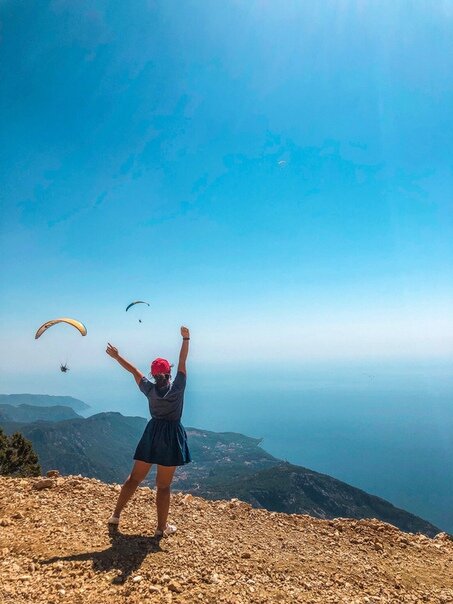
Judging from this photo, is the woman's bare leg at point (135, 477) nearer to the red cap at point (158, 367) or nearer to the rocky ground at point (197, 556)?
the rocky ground at point (197, 556)

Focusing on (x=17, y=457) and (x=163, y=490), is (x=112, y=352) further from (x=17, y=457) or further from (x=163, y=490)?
(x=17, y=457)

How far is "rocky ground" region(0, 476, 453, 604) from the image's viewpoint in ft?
16.1

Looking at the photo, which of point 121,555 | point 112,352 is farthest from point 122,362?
point 121,555

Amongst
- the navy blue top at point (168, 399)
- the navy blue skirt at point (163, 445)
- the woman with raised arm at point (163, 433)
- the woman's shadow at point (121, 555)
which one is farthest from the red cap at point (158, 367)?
the woman's shadow at point (121, 555)

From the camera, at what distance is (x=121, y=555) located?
18.6 ft

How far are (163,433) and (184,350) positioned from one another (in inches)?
55.8

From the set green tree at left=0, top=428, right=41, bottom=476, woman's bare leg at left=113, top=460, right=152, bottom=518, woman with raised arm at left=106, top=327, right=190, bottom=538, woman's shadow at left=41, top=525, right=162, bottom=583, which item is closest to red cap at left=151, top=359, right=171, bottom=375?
woman with raised arm at left=106, top=327, right=190, bottom=538

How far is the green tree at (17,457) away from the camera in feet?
88.5

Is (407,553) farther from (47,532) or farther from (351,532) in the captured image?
(47,532)

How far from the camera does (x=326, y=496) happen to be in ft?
413

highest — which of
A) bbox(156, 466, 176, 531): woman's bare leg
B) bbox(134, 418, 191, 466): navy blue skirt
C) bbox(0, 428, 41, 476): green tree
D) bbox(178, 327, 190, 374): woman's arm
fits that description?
bbox(178, 327, 190, 374): woman's arm

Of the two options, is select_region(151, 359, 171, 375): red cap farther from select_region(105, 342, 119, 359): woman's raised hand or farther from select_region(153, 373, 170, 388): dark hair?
select_region(105, 342, 119, 359): woman's raised hand

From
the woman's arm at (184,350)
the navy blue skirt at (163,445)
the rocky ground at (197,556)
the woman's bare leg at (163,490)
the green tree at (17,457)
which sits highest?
the woman's arm at (184,350)

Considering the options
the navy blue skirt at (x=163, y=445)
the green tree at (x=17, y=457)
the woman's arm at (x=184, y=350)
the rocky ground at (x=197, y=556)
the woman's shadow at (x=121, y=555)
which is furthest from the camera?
the green tree at (x=17, y=457)
